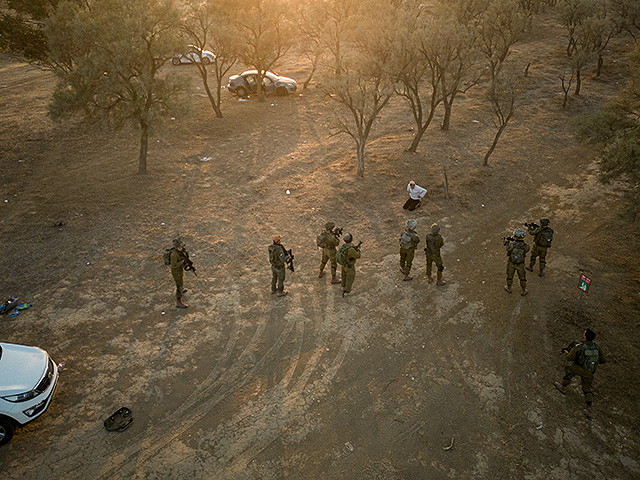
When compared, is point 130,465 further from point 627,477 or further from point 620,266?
point 620,266

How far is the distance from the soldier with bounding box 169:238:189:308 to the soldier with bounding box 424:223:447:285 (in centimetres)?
605

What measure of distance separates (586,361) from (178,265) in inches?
335

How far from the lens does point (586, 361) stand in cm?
736

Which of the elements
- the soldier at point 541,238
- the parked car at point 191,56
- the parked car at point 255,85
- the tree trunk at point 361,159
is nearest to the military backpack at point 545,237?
the soldier at point 541,238

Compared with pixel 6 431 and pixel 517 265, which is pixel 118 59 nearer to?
pixel 6 431

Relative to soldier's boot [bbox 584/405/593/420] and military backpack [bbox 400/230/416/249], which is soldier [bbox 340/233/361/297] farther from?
soldier's boot [bbox 584/405/593/420]

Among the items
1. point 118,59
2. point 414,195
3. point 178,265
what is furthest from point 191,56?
point 178,265

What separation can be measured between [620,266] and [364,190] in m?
8.24

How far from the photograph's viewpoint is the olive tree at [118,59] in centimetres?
1381

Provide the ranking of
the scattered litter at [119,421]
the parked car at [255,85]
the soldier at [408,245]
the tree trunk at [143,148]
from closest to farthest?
the scattered litter at [119,421] < the soldier at [408,245] < the tree trunk at [143,148] < the parked car at [255,85]

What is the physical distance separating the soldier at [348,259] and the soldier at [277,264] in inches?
→ 55.2

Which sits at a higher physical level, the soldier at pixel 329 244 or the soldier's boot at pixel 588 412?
the soldier at pixel 329 244

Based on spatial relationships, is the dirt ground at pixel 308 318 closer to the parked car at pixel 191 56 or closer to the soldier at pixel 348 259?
the soldier at pixel 348 259

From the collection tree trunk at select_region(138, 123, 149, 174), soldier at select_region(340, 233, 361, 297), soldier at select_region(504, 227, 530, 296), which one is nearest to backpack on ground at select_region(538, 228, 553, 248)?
soldier at select_region(504, 227, 530, 296)
